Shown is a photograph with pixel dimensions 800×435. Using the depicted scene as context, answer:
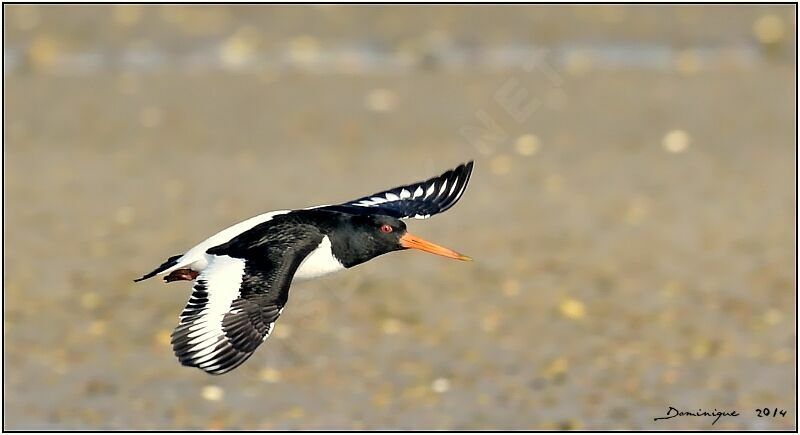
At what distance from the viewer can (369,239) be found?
8602 mm

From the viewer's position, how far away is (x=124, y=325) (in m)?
14.8

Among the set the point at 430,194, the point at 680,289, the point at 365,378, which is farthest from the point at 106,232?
the point at 430,194

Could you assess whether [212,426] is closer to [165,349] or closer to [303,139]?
[165,349]

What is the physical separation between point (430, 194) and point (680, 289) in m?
6.67

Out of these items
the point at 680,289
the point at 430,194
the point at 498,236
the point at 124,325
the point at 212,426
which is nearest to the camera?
the point at 430,194

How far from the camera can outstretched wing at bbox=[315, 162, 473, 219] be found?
9.39 metres

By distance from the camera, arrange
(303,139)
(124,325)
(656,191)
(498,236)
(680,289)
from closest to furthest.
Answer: (124,325) → (680,289) → (498,236) → (656,191) → (303,139)

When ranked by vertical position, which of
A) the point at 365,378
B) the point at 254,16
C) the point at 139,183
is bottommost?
the point at 365,378

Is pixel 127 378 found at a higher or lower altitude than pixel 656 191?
lower

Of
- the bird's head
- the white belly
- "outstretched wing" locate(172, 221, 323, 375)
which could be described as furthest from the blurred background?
"outstretched wing" locate(172, 221, 323, 375)

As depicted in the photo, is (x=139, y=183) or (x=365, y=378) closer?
(x=365, y=378)
